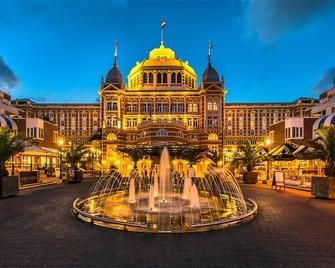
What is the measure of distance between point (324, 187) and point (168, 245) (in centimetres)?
1390

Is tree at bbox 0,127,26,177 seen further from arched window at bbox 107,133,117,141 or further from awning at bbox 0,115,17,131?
arched window at bbox 107,133,117,141

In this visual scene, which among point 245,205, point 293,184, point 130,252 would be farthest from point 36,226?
point 293,184

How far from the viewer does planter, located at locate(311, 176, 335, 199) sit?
17.0 metres

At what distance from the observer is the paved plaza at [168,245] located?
6914 mm

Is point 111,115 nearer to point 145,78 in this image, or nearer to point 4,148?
point 145,78

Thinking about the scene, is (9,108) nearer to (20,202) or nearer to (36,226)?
(20,202)

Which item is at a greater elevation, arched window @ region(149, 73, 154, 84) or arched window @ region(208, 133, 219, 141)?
arched window @ region(149, 73, 154, 84)

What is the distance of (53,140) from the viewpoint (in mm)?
51031

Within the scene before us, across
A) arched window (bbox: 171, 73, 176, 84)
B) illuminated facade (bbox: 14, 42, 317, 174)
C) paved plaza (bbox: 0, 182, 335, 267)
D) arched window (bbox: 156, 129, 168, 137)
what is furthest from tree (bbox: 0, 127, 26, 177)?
arched window (bbox: 171, 73, 176, 84)

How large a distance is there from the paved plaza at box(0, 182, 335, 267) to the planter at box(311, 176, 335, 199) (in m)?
6.15

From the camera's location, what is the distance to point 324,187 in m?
17.3

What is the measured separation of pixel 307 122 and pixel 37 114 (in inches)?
2924

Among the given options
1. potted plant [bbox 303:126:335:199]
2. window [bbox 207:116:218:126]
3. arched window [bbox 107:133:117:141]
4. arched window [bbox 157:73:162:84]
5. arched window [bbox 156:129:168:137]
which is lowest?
potted plant [bbox 303:126:335:199]

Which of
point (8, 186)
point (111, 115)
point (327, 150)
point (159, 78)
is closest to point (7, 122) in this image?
point (111, 115)
